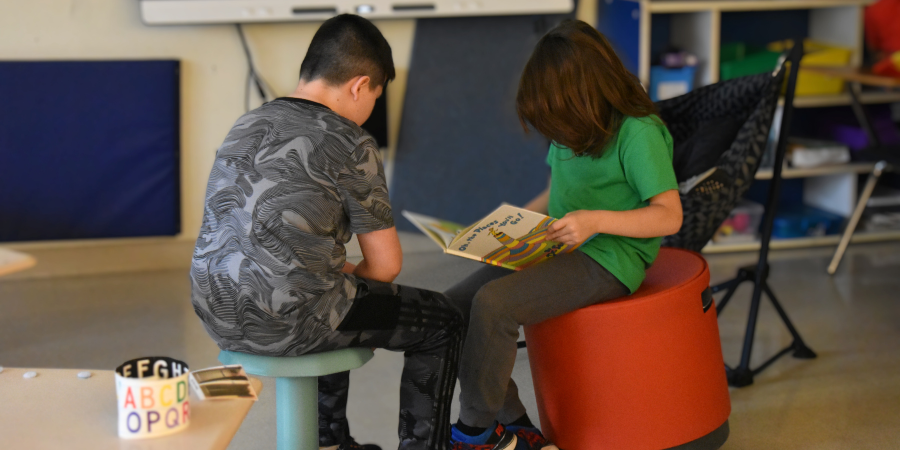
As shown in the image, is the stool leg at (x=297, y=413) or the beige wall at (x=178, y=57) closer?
the stool leg at (x=297, y=413)

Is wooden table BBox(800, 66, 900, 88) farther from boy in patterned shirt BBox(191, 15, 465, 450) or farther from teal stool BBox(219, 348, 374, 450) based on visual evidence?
teal stool BBox(219, 348, 374, 450)

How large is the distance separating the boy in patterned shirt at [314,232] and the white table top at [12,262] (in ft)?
1.00

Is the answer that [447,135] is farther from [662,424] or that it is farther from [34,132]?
[662,424]

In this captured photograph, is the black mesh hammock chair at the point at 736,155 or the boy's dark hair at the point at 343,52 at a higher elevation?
the boy's dark hair at the point at 343,52

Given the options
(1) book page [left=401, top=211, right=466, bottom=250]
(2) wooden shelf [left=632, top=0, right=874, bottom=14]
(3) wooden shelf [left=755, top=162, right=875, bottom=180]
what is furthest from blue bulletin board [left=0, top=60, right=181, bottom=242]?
(3) wooden shelf [left=755, top=162, right=875, bottom=180]

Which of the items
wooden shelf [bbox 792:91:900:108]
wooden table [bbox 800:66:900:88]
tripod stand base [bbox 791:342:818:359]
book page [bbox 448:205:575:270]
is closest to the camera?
book page [bbox 448:205:575:270]

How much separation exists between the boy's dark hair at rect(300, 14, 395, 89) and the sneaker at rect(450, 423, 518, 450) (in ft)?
2.06

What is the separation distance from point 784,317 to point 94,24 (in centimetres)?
251

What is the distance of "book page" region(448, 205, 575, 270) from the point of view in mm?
1246

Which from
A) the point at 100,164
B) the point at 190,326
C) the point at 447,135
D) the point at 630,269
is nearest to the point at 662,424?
the point at 630,269

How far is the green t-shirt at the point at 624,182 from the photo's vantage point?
4.27 feet

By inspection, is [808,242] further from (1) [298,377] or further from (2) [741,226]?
(1) [298,377]

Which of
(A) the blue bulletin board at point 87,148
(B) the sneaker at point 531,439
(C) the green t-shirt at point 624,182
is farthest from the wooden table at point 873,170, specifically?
(A) the blue bulletin board at point 87,148

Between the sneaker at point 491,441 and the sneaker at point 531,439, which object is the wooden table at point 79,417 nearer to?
the sneaker at point 491,441
